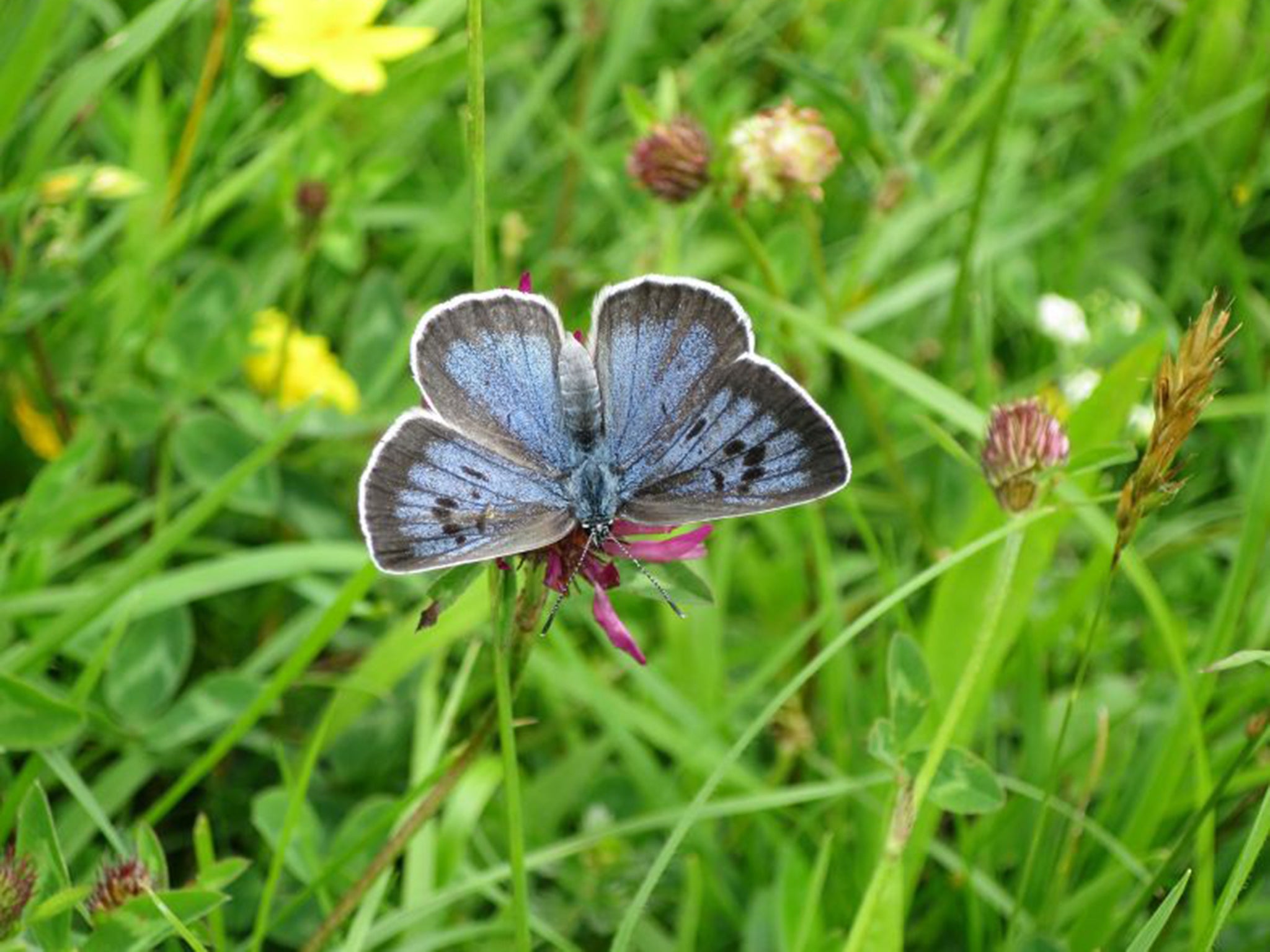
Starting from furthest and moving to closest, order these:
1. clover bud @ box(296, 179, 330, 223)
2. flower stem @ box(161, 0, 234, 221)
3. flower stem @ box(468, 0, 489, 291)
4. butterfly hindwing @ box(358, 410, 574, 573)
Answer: flower stem @ box(161, 0, 234, 221) → clover bud @ box(296, 179, 330, 223) → flower stem @ box(468, 0, 489, 291) → butterfly hindwing @ box(358, 410, 574, 573)

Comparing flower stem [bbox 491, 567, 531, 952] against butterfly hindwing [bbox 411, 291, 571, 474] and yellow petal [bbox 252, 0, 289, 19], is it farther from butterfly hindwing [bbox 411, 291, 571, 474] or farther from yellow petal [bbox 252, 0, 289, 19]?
yellow petal [bbox 252, 0, 289, 19]

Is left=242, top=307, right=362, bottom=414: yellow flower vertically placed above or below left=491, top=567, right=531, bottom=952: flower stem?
below

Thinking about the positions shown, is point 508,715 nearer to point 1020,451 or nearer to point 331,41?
point 1020,451

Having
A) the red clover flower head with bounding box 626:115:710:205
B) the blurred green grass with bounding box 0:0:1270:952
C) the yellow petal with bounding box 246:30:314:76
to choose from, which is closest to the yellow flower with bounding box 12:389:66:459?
the blurred green grass with bounding box 0:0:1270:952

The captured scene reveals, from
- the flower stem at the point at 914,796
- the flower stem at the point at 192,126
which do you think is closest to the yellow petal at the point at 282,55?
the flower stem at the point at 192,126

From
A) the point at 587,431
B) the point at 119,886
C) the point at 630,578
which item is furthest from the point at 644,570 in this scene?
the point at 119,886

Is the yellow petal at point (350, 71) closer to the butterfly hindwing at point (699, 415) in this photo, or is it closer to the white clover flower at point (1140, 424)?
the butterfly hindwing at point (699, 415)

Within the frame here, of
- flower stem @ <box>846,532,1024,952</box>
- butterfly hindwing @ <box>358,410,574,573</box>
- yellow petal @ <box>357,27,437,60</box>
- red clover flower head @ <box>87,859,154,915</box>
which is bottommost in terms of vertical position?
red clover flower head @ <box>87,859,154,915</box>
